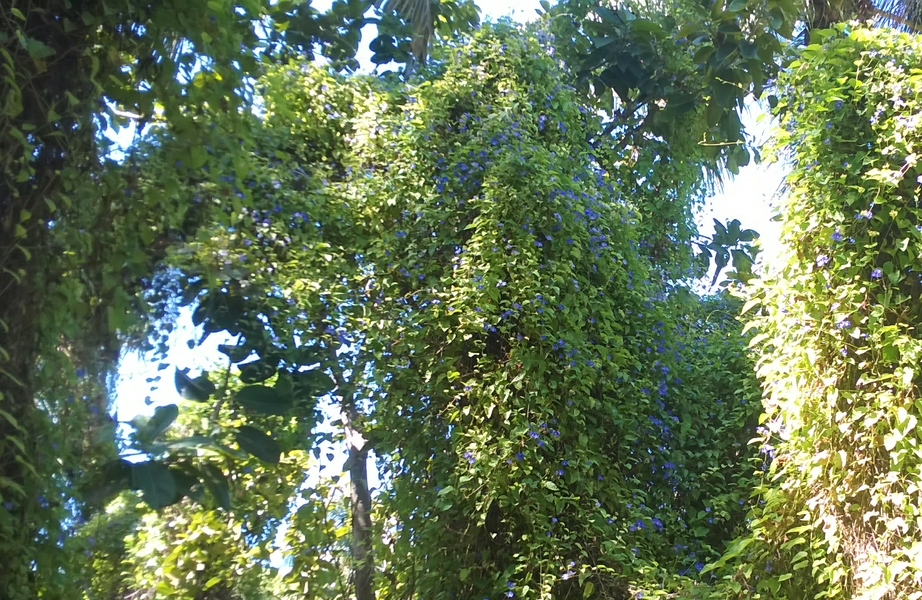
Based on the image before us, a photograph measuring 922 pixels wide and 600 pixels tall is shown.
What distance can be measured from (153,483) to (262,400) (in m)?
0.82

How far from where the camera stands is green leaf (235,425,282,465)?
319cm

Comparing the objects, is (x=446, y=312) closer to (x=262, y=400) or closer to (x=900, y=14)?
(x=262, y=400)


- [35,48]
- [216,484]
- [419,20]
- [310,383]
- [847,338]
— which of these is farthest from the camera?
[419,20]

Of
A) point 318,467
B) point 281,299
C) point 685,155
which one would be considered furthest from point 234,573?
point 685,155

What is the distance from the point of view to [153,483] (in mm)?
2486

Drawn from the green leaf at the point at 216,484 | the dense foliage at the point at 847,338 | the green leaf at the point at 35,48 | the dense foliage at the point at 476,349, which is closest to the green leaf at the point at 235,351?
the dense foliage at the point at 476,349

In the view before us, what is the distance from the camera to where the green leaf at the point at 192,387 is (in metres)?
3.05

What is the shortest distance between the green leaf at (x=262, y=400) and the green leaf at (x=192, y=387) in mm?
148

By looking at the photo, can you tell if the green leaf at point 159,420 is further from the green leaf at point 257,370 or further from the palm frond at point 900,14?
the palm frond at point 900,14

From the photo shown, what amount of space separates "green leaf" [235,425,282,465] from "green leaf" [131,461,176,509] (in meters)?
0.57

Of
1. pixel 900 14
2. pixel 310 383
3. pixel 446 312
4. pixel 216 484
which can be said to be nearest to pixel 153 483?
pixel 216 484

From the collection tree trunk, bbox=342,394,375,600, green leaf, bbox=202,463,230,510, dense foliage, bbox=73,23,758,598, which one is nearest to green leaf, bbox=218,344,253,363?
dense foliage, bbox=73,23,758,598

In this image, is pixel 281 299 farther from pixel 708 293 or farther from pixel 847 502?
pixel 708 293

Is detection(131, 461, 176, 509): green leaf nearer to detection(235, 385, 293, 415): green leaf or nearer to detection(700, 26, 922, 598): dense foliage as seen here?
detection(235, 385, 293, 415): green leaf
